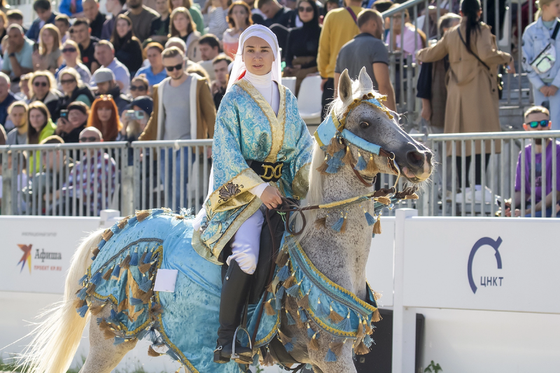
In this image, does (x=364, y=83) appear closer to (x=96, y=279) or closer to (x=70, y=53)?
(x=96, y=279)

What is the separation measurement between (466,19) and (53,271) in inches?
205

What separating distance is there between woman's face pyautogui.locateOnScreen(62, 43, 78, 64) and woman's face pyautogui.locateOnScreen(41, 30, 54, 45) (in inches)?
49.7

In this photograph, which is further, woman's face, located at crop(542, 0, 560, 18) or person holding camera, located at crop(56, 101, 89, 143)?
person holding camera, located at crop(56, 101, 89, 143)

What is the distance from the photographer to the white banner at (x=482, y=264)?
551cm

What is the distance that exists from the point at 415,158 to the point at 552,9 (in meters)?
5.53

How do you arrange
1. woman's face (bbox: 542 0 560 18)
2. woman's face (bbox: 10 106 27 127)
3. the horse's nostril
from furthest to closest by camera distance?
woman's face (bbox: 10 106 27 127)
woman's face (bbox: 542 0 560 18)
the horse's nostril

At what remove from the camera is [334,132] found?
380cm

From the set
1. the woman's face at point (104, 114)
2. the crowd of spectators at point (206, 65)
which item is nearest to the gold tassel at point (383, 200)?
the crowd of spectators at point (206, 65)

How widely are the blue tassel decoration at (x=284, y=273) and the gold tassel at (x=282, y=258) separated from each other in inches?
1.5

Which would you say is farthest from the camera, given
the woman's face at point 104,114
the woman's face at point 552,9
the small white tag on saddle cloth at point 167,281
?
the woman's face at point 104,114

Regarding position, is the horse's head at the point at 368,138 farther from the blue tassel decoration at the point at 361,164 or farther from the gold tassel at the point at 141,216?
the gold tassel at the point at 141,216

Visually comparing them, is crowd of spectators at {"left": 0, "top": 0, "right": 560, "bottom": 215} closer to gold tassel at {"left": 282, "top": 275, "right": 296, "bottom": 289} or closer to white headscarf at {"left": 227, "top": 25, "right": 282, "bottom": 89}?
white headscarf at {"left": 227, "top": 25, "right": 282, "bottom": 89}

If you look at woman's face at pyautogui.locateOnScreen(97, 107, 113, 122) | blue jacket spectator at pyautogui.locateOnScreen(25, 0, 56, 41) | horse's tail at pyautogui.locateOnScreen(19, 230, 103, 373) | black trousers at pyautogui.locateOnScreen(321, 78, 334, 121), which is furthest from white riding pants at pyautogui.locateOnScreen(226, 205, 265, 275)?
blue jacket spectator at pyautogui.locateOnScreen(25, 0, 56, 41)

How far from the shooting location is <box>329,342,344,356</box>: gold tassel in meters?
3.73
